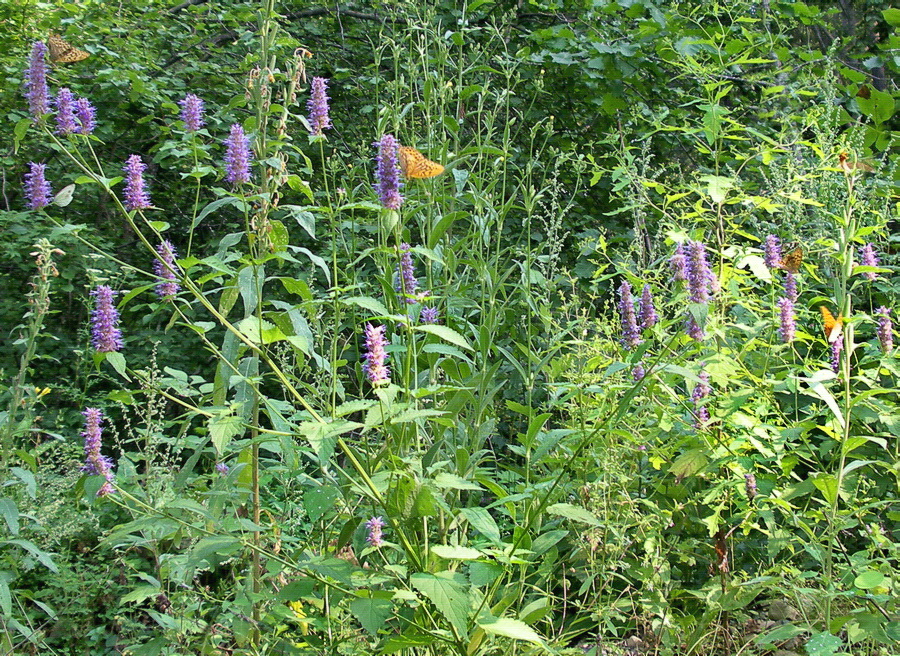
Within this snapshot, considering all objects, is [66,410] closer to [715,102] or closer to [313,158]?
[313,158]

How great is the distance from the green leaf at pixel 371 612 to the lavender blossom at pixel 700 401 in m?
0.89

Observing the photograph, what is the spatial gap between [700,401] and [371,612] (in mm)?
917

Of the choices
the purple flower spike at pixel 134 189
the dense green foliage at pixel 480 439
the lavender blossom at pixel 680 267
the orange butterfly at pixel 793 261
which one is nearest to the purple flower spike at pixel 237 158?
the dense green foliage at pixel 480 439

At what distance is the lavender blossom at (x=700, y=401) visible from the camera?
1916 millimetres

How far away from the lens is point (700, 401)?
6.19ft

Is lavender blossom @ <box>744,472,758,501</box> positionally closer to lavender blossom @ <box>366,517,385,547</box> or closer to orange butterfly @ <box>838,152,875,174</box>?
orange butterfly @ <box>838,152,875,174</box>

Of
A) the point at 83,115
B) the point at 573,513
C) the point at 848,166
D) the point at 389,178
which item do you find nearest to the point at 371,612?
the point at 573,513

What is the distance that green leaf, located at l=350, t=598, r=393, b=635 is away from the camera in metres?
1.52

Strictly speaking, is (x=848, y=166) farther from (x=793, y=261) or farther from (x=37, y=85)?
(x=37, y=85)

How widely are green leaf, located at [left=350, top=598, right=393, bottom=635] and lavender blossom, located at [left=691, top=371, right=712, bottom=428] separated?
89 cm

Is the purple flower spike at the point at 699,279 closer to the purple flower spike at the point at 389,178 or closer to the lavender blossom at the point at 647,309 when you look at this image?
the lavender blossom at the point at 647,309

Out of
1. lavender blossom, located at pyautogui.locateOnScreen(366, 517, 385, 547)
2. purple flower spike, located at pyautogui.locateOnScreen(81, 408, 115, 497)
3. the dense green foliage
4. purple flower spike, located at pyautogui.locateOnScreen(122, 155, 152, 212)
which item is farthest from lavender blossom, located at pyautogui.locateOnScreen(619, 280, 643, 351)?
purple flower spike, located at pyautogui.locateOnScreen(81, 408, 115, 497)

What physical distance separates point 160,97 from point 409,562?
12.2 feet

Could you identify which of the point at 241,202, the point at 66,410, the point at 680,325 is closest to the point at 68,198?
the point at 241,202
